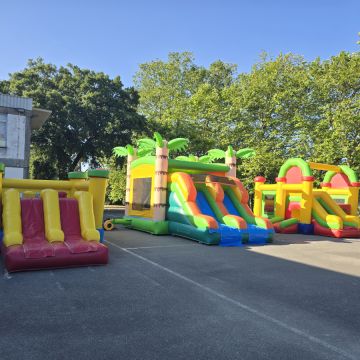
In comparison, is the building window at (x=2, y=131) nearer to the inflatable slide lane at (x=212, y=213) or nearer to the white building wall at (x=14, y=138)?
the white building wall at (x=14, y=138)

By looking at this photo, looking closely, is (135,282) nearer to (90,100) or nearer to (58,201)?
(58,201)

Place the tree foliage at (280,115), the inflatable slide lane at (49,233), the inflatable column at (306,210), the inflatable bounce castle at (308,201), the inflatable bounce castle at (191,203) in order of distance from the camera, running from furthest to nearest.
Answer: the tree foliage at (280,115) < the inflatable column at (306,210) < the inflatable bounce castle at (308,201) < the inflatable bounce castle at (191,203) < the inflatable slide lane at (49,233)

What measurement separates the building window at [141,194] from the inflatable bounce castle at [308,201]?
16.5ft

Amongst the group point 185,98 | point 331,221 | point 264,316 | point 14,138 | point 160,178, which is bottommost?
point 264,316

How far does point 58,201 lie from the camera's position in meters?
7.24

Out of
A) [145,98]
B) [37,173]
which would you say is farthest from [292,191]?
[145,98]

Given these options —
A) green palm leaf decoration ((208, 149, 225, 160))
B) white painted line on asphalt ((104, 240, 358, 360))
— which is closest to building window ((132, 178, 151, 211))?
green palm leaf decoration ((208, 149, 225, 160))

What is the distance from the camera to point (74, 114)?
2056 cm

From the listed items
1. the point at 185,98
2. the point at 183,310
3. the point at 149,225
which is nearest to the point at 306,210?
the point at 149,225

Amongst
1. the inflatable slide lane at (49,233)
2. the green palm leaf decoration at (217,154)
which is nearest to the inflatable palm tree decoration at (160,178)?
the green palm leaf decoration at (217,154)

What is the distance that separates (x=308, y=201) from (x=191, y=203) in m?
5.39

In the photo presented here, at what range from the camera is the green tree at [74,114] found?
804 inches

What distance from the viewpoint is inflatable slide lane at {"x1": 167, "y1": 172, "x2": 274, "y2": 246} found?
945cm

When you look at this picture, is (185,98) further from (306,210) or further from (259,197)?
(306,210)
